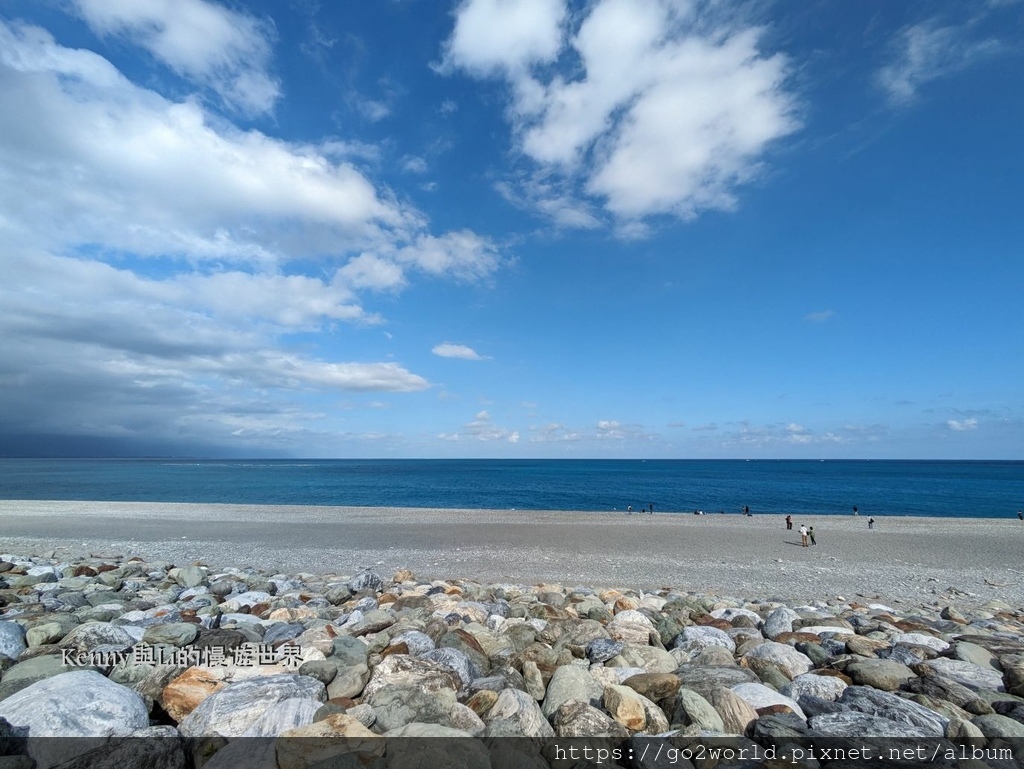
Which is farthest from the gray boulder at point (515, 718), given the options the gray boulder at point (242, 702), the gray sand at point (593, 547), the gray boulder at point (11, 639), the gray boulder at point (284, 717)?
the gray sand at point (593, 547)

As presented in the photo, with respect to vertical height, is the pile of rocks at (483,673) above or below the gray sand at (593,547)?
above

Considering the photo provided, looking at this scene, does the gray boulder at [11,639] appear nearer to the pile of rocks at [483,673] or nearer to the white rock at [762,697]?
the pile of rocks at [483,673]

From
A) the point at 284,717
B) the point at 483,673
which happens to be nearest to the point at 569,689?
the point at 483,673

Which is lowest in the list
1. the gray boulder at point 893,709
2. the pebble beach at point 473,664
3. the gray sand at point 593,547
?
the gray sand at point 593,547

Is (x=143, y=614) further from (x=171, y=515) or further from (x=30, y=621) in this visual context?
(x=171, y=515)

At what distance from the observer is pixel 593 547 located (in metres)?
21.7

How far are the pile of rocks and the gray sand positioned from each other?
7454 mm

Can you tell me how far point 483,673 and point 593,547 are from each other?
56.0ft

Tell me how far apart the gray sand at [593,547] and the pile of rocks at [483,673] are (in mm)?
7454

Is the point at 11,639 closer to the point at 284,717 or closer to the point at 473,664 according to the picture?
the point at 284,717

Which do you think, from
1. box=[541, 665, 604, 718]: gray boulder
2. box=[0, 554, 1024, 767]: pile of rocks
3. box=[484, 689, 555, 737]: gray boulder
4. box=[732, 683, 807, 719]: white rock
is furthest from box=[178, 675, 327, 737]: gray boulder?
box=[732, 683, 807, 719]: white rock

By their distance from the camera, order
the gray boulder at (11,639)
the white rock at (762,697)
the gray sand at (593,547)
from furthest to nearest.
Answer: the gray sand at (593,547) < the gray boulder at (11,639) < the white rock at (762,697)

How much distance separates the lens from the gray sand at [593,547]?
15492 mm

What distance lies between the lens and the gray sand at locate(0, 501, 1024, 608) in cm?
1549
